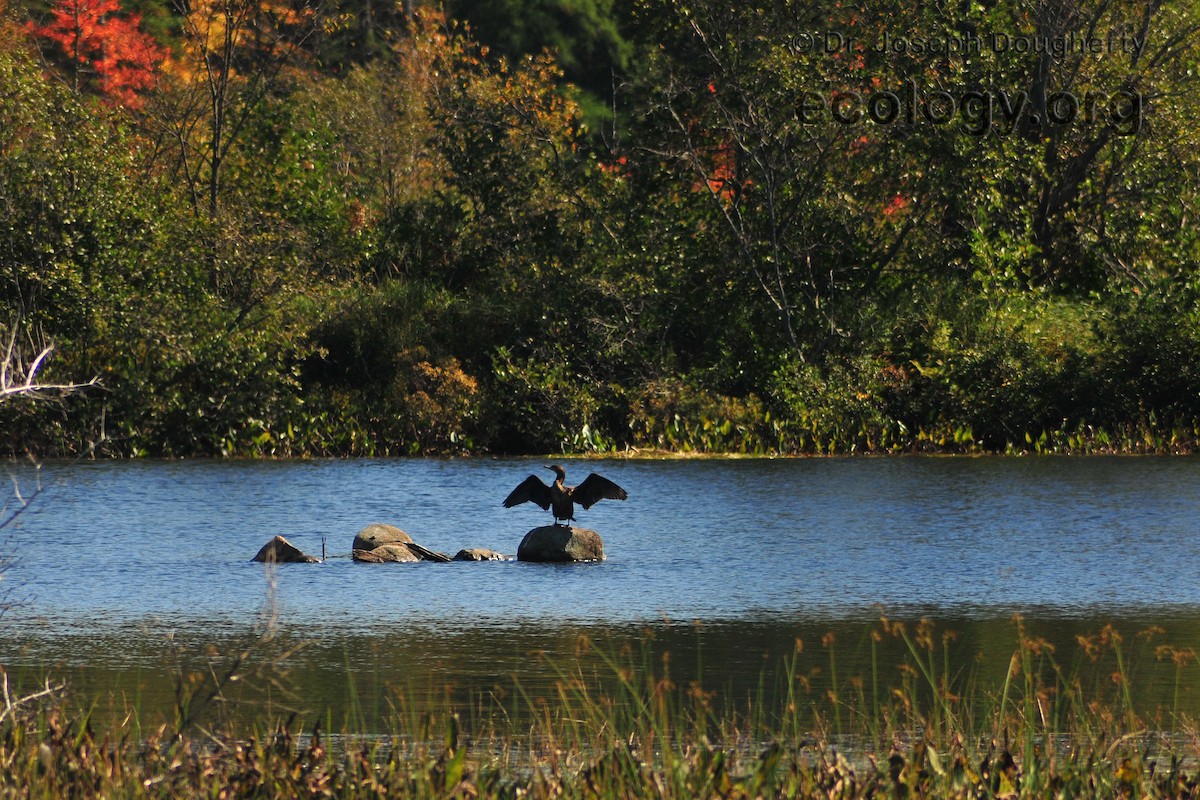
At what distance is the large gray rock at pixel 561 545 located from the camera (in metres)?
18.0

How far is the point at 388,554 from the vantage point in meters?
17.8

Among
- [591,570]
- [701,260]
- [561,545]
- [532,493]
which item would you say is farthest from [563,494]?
[701,260]

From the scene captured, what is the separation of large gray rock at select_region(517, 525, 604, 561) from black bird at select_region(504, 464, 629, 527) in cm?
29

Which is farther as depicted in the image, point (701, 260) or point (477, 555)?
point (701, 260)

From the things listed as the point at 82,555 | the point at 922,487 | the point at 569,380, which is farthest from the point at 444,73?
the point at 82,555

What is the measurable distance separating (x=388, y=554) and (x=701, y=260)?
15.4 metres

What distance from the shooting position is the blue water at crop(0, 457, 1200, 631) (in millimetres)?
14836

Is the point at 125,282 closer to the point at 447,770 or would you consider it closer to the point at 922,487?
the point at 922,487

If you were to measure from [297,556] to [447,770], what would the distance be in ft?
35.6

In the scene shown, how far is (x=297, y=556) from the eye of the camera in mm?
17609

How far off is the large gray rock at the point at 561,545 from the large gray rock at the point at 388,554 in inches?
47.2

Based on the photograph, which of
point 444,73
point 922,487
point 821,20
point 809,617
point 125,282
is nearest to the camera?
point 809,617

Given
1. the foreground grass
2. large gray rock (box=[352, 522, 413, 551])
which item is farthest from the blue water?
the foreground grass

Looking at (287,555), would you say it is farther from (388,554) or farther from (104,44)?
(104,44)
